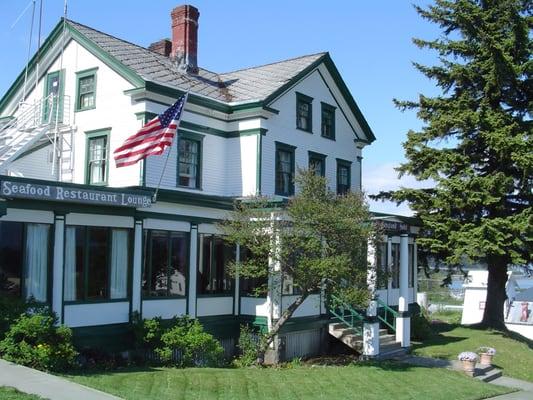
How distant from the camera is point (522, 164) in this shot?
2491 centimetres

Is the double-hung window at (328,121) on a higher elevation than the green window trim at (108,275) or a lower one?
higher

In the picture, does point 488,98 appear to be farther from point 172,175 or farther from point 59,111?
point 59,111

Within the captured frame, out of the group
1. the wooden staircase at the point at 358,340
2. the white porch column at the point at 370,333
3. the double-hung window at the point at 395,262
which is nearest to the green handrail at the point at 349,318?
the wooden staircase at the point at 358,340

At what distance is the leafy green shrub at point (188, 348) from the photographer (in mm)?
17281

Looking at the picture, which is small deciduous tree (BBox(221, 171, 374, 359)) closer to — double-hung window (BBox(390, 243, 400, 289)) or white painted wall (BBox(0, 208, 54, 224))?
white painted wall (BBox(0, 208, 54, 224))

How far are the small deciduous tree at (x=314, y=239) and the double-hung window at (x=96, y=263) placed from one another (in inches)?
121

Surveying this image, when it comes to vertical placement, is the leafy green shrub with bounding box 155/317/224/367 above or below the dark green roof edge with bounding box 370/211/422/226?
below

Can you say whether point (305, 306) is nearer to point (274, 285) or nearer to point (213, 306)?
point (274, 285)

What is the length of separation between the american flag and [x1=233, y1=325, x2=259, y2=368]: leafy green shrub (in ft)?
20.7

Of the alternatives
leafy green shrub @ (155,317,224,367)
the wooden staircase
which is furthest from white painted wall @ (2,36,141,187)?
the wooden staircase

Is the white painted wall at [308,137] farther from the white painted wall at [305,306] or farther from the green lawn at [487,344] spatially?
the green lawn at [487,344]

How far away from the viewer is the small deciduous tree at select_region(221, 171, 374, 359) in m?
17.2

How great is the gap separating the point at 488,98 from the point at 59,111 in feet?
57.0

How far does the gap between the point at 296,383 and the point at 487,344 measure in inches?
468
